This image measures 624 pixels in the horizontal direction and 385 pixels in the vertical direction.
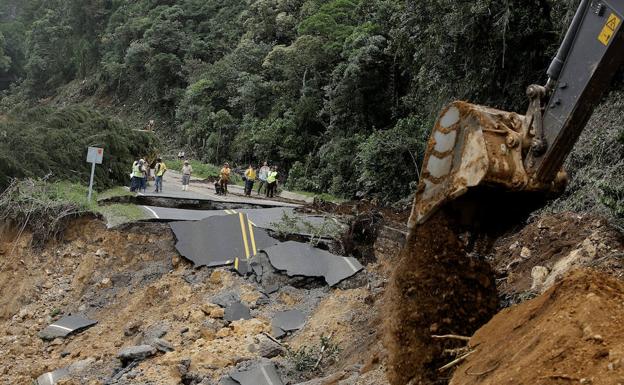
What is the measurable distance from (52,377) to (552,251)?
7620mm

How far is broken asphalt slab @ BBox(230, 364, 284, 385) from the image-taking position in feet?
27.9

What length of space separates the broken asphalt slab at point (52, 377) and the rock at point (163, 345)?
147 cm

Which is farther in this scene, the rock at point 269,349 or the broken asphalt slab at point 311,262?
the broken asphalt slab at point 311,262

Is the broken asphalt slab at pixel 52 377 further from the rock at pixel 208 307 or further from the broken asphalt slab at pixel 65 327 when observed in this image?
the rock at pixel 208 307

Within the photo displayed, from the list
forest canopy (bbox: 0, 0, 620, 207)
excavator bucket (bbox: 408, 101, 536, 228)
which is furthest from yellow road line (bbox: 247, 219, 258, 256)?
excavator bucket (bbox: 408, 101, 536, 228)

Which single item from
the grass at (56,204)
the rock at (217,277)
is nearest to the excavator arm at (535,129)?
the rock at (217,277)

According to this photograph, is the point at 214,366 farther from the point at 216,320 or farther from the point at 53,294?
the point at 53,294

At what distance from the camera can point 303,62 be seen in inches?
1278

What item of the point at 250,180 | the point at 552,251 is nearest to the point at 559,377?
the point at 552,251

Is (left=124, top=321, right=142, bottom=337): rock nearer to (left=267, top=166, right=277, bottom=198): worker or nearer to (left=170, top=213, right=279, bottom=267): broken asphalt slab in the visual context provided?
(left=170, top=213, right=279, bottom=267): broken asphalt slab

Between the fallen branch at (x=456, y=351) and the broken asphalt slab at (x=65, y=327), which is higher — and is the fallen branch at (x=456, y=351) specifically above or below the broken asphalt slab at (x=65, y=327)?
above

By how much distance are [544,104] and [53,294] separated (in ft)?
38.4

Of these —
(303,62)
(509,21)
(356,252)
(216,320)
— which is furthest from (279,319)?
(303,62)

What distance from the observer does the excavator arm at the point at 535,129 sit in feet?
13.9
